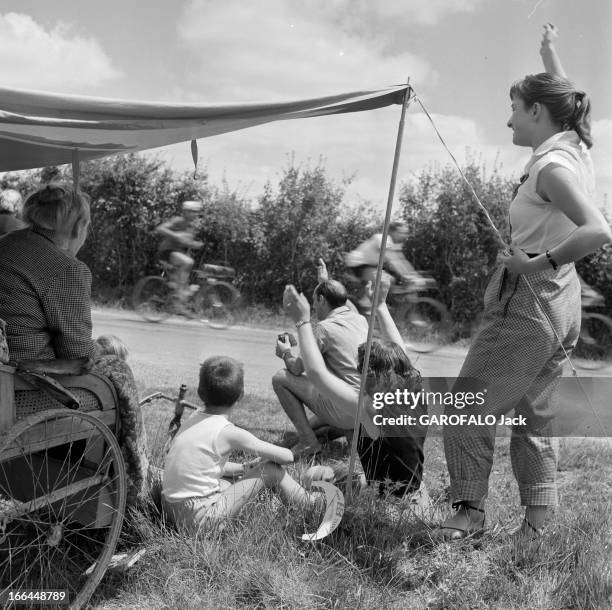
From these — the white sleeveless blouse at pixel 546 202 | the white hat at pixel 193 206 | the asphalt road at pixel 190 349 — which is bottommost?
the asphalt road at pixel 190 349

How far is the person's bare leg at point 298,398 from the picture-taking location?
13.4 ft

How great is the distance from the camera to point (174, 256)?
8.12 meters

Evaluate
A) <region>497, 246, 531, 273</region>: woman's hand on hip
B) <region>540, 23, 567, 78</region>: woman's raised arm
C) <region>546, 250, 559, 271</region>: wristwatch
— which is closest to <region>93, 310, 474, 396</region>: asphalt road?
<region>540, 23, 567, 78</region>: woman's raised arm

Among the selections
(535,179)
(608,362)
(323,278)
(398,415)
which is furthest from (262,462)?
(608,362)

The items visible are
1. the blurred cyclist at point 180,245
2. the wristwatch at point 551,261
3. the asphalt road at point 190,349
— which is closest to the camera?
the wristwatch at point 551,261

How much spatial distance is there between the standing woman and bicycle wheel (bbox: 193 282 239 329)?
5653mm

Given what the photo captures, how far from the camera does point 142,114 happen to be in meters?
2.68

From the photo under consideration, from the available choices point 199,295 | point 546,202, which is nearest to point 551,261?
point 546,202

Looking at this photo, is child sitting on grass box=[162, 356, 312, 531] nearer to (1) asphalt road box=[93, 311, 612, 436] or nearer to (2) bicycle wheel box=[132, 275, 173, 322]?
(1) asphalt road box=[93, 311, 612, 436]

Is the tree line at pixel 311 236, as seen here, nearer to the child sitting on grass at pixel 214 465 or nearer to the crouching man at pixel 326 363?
the crouching man at pixel 326 363

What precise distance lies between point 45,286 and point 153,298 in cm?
605

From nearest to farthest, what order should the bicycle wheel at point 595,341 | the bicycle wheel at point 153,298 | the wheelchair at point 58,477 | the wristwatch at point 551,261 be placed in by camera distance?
1. the wheelchair at point 58,477
2. the wristwatch at point 551,261
3. the bicycle wheel at point 595,341
4. the bicycle wheel at point 153,298

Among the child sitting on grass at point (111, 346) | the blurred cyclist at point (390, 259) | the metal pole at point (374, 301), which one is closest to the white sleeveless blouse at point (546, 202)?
the metal pole at point (374, 301)

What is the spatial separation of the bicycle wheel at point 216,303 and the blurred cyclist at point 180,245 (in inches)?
5.8
